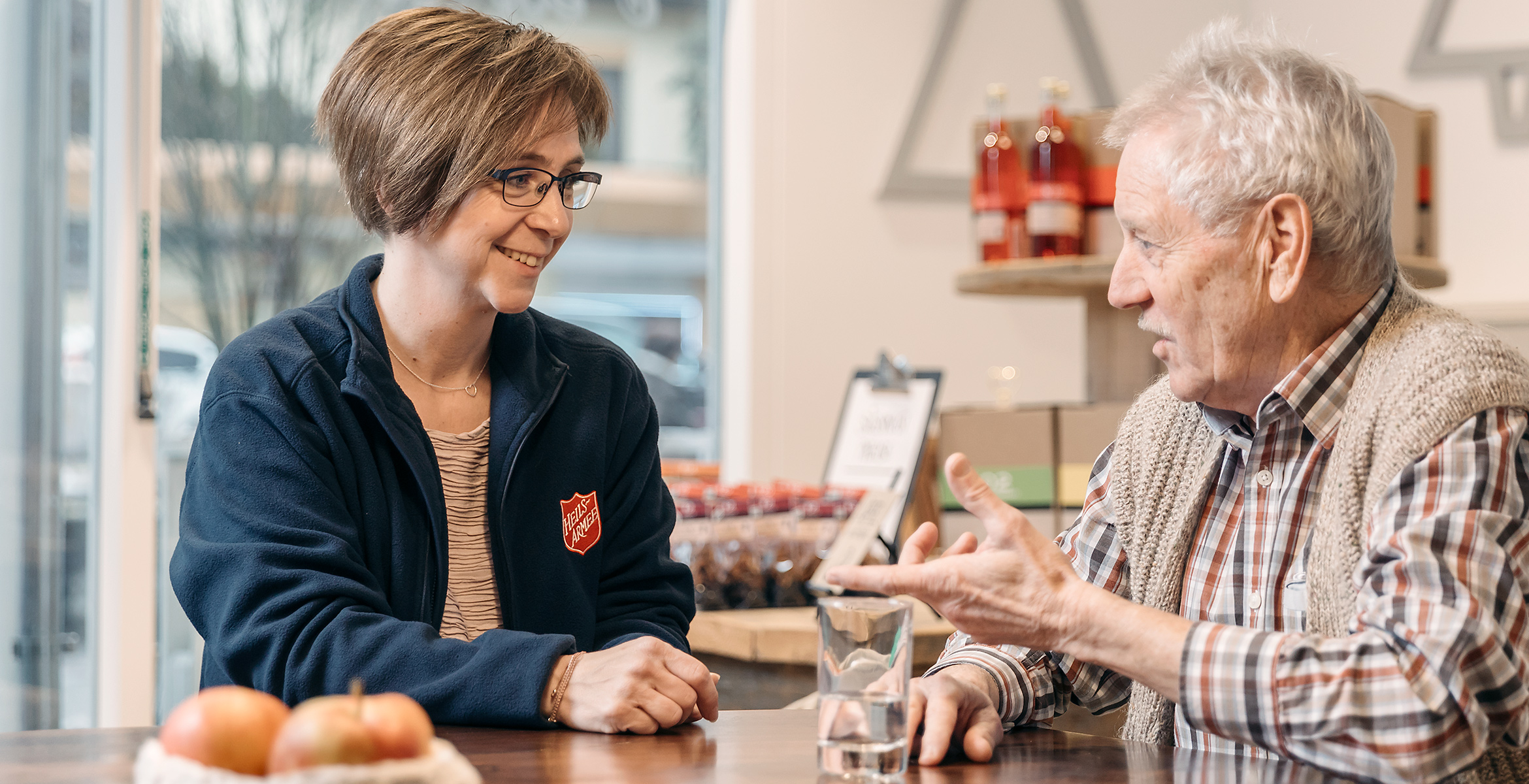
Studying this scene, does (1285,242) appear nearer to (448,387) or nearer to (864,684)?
(864,684)

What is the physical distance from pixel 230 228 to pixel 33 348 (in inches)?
21.0

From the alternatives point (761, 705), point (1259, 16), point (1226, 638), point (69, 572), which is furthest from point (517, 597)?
point (1259, 16)

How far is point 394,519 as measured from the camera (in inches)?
53.4

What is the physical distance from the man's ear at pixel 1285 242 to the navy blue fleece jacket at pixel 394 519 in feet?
2.39

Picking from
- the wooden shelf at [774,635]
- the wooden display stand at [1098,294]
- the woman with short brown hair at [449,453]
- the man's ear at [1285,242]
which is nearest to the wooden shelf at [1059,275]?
the wooden display stand at [1098,294]

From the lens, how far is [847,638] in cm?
98

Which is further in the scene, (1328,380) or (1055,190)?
(1055,190)

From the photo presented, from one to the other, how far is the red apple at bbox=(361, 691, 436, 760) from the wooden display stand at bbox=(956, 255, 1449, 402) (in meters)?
2.19

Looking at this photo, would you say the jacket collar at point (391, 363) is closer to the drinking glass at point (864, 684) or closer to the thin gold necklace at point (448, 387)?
the thin gold necklace at point (448, 387)

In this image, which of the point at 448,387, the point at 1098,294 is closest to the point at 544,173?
the point at 448,387

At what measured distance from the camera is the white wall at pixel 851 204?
12.0 feet

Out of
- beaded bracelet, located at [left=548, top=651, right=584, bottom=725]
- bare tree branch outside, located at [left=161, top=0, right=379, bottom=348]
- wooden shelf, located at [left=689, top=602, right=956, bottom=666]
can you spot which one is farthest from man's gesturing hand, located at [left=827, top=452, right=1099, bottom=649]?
bare tree branch outside, located at [left=161, top=0, right=379, bottom=348]

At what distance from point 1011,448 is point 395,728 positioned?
239cm

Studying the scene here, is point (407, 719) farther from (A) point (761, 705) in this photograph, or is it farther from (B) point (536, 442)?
(A) point (761, 705)
